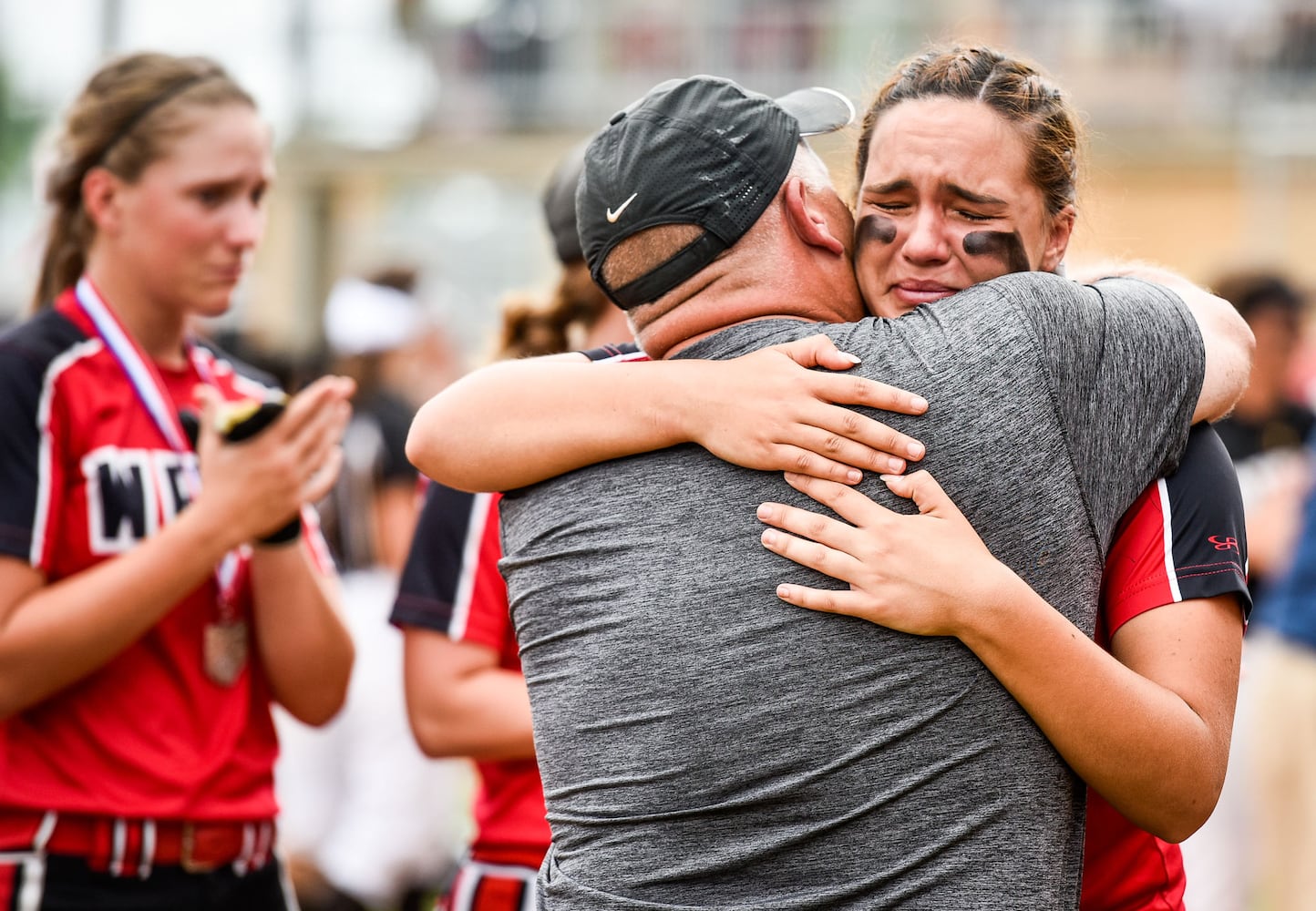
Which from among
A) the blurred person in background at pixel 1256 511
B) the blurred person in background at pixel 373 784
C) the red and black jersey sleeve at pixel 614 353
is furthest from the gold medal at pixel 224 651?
the blurred person in background at pixel 1256 511

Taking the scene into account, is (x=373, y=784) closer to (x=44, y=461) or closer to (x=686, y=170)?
(x=44, y=461)

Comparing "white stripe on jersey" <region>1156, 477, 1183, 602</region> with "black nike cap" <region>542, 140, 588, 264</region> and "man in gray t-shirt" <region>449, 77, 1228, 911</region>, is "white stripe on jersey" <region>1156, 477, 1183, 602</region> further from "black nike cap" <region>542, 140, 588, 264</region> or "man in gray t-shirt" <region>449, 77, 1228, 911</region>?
"black nike cap" <region>542, 140, 588, 264</region>

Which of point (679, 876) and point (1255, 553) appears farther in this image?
point (1255, 553)

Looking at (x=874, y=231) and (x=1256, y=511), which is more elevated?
(x=874, y=231)

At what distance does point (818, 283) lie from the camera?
1.79 m

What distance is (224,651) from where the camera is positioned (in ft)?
8.93

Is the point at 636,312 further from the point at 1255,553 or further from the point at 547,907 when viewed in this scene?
the point at 1255,553

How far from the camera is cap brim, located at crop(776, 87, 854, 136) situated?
188 centimetres

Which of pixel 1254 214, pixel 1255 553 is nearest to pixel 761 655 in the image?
pixel 1255 553

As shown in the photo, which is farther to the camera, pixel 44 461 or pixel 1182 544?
Answer: pixel 44 461

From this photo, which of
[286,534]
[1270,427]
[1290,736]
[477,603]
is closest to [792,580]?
[477,603]

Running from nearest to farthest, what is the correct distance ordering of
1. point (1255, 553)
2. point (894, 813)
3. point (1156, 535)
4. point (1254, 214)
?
point (894, 813) → point (1156, 535) → point (1255, 553) → point (1254, 214)

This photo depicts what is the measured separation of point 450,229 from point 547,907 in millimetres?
21877

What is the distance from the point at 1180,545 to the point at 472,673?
1.34 m
